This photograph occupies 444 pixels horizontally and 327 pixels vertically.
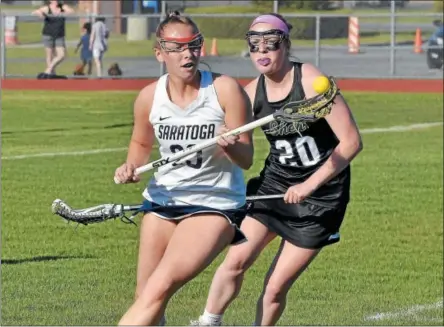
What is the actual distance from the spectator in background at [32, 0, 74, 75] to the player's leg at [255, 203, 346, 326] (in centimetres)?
2405

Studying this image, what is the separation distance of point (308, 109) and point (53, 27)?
25.7 meters

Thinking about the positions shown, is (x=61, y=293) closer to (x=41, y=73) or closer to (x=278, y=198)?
(x=278, y=198)

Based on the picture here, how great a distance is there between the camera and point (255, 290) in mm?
10273

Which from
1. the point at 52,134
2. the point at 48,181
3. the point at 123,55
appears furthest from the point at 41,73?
the point at 48,181

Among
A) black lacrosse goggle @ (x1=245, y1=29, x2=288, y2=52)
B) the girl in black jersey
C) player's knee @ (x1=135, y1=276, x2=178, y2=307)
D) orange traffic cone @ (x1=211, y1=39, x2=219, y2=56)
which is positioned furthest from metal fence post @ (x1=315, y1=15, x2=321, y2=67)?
player's knee @ (x1=135, y1=276, x2=178, y2=307)

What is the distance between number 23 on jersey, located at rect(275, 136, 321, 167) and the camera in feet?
25.0

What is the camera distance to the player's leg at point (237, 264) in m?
7.79

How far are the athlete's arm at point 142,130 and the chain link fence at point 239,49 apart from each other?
81.2 feet

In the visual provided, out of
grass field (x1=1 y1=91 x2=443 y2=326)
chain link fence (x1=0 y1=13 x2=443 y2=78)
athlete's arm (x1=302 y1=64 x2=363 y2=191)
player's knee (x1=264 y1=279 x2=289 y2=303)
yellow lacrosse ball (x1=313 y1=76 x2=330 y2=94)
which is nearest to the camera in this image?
yellow lacrosse ball (x1=313 y1=76 x2=330 y2=94)

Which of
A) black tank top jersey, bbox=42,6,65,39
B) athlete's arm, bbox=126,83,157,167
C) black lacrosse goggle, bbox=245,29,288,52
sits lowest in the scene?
black tank top jersey, bbox=42,6,65,39

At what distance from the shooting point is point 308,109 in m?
6.63

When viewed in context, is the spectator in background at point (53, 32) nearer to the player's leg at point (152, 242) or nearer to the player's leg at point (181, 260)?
the player's leg at point (152, 242)

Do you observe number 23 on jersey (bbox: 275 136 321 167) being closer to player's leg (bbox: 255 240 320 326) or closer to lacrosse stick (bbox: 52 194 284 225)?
player's leg (bbox: 255 240 320 326)

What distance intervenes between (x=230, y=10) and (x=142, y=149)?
36.1 metres
